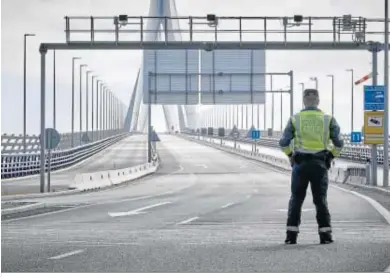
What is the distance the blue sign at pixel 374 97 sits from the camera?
30.6m

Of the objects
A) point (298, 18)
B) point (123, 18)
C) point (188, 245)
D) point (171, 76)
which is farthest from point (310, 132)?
point (171, 76)

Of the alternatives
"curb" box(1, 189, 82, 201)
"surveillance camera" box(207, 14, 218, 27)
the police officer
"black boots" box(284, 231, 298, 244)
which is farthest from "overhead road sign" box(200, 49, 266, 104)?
the police officer

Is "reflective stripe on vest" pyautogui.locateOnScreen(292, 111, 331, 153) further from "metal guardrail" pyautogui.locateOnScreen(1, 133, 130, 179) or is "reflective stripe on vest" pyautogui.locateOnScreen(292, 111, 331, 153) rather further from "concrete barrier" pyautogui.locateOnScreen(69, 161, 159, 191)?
"metal guardrail" pyautogui.locateOnScreen(1, 133, 130, 179)

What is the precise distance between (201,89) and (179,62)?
204 inches

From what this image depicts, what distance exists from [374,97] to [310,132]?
20.6 m

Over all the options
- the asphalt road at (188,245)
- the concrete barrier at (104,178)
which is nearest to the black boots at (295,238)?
the asphalt road at (188,245)

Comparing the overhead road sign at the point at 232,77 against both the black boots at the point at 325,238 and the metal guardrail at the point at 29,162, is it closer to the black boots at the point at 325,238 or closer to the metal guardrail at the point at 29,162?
the metal guardrail at the point at 29,162

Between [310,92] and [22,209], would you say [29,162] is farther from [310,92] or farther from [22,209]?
[310,92]

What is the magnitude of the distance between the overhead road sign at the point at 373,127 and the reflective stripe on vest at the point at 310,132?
20925 millimetres

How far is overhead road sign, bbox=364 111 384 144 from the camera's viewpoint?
104ft

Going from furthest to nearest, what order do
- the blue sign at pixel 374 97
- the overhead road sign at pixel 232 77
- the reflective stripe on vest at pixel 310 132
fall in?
the overhead road sign at pixel 232 77
the blue sign at pixel 374 97
the reflective stripe on vest at pixel 310 132

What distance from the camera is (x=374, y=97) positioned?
101 ft

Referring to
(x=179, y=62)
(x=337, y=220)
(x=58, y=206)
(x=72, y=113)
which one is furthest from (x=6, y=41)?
(x=72, y=113)

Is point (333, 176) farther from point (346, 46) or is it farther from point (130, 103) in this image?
point (130, 103)
